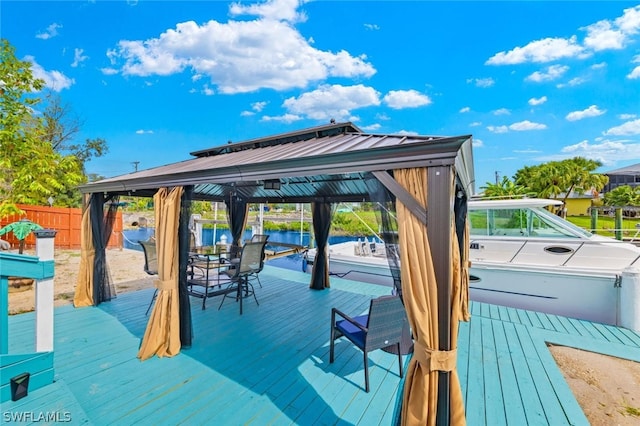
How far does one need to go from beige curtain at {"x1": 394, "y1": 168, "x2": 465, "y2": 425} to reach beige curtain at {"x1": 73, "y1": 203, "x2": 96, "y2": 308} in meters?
5.50

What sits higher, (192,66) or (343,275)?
(192,66)

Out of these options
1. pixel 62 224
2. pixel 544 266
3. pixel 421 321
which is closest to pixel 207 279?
pixel 421 321

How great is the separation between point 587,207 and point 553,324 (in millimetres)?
33360

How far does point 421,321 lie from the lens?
1.79 metres

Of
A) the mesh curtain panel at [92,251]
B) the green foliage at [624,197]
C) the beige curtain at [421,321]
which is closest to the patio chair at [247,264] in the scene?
the mesh curtain panel at [92,251]

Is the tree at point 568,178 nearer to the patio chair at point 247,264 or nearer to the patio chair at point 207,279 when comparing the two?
the patio chair at point 247,264

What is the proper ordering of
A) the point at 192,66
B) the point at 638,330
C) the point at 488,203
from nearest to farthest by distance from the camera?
the point at 638,330
the point at 488,203
the point at 192,66

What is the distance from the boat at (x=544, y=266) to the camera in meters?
4.71

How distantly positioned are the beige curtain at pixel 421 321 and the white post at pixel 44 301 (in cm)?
318

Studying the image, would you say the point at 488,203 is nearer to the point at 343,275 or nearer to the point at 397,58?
the point at 343,275

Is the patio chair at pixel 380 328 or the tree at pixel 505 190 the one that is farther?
the tree at pixel 505 190

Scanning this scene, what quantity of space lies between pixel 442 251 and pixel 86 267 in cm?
589

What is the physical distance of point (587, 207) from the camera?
27.4 meters

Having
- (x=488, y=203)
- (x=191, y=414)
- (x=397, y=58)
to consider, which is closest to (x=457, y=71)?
(x=397, y=58)
